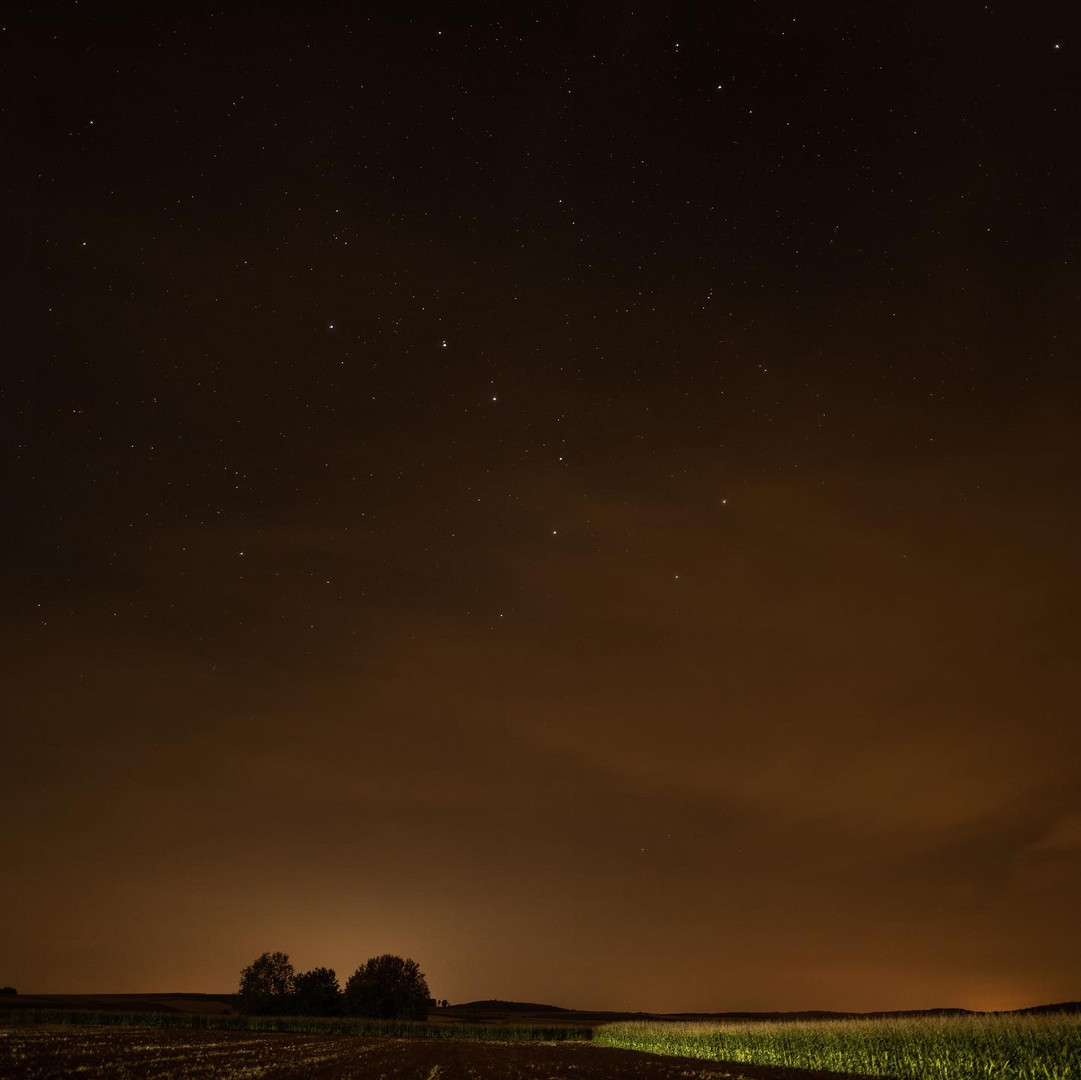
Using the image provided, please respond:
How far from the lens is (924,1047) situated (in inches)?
1064

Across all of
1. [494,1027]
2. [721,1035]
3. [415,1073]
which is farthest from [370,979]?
[415,1073]

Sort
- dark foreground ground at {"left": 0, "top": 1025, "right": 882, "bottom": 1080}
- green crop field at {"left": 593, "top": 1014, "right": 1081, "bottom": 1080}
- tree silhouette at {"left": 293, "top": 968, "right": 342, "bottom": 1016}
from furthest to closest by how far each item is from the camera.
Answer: tree silhouette at {"left": 293, "top": 968, "right": 342, "bottom": 1016} < dark foreground ground at {"left": 0, "top": 1025, "right": 882, "bottom": 1080} < green crop field at {"left": 593, "top": 1014, "right": 1081, "bottom": 1080}

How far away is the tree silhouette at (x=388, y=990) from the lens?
104 metres

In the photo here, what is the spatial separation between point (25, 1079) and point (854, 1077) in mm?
23000

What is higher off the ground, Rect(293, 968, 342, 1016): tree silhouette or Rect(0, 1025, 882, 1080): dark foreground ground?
Rect(293, 968, 342, 1016): tree silhouette

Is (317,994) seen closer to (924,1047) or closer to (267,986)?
(267,986)

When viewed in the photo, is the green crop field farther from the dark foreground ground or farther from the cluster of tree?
the cluster of tree

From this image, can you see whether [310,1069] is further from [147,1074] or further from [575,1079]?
[575,1079]

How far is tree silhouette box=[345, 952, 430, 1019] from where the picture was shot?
340 feet

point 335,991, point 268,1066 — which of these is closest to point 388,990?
point 335,991

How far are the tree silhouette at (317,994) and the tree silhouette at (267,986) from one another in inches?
55.3

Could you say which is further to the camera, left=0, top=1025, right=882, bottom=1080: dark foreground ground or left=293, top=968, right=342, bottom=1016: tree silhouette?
left=293, top=968, right=342, bottom=1016: tree silhouette

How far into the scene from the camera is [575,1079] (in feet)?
91.6

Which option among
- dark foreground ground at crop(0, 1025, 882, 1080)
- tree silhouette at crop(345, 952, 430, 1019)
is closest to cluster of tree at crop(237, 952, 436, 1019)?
tree silhouette at crop(345, 952, 430, 1019)
